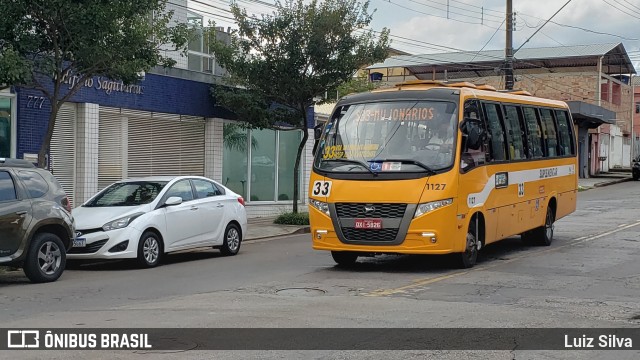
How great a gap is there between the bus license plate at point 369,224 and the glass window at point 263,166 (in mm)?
13176

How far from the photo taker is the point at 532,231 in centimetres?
1658

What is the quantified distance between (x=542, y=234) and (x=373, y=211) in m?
5.72

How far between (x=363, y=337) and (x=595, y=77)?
152ft

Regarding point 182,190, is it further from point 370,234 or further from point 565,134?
point 565,134

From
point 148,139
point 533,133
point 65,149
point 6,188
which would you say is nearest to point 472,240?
point 533,133

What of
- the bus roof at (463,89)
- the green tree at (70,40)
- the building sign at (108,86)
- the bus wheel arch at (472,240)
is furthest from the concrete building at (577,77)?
the green tree at (70,40)

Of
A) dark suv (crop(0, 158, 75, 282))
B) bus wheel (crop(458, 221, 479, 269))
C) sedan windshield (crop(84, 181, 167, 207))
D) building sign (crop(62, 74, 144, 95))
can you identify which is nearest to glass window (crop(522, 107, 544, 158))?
bus wheel (crop(458, 221, 479, 269))

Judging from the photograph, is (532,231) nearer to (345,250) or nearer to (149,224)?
(345,250)

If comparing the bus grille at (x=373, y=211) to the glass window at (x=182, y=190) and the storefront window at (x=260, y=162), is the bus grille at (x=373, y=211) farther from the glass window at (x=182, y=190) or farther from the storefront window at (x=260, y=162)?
the storefront window at (x=260, y=162)

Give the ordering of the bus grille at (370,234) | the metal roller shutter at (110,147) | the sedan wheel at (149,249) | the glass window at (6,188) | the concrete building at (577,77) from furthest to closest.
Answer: the concrete building at (577,77), the metal roller shutter at (110,147), the sedan wheel at (149,249), the bus grille at (370,234), the glass window at (6,188)

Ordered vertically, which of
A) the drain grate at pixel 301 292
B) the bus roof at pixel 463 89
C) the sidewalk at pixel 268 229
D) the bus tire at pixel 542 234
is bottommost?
the sidewalk at pixel 268 229

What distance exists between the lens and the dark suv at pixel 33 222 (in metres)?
11.5

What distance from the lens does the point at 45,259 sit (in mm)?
12109

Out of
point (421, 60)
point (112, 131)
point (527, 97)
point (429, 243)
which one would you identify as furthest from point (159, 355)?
point (421, 60)
